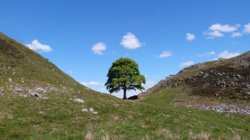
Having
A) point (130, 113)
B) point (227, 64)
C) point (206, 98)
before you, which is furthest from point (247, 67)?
point (130, 113)

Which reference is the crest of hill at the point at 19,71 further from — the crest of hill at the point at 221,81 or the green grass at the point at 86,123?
the crest of hill at the point at 221,81

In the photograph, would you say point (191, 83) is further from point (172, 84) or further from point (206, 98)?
point (206, 98)

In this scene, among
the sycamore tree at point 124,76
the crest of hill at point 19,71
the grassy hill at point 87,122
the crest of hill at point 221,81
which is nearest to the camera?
the grassy hill at point 87,122

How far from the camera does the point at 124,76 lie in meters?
95.6

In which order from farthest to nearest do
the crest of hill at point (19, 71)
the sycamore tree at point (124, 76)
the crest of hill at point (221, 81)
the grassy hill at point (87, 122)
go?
the sycamore tree at point (124, 76)
the crest of hill at point (221, 81)
the crest of hill at point (19, 71)
the grassy hill at point (87, 122)

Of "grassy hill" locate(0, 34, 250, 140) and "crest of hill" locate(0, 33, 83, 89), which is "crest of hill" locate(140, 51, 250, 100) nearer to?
"crest of hill" locate(0, 33, 83, 89)

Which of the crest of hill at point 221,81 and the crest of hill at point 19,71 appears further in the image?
the crest of hill at point 221,81

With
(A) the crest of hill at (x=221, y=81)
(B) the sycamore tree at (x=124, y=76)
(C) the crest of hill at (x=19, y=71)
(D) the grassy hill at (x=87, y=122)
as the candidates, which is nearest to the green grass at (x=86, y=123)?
(D) the grassy hill at (x=87, y=122)

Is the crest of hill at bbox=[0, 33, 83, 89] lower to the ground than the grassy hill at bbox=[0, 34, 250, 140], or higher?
higher

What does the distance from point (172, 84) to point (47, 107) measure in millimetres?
67235

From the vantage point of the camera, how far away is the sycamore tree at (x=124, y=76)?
95.1m

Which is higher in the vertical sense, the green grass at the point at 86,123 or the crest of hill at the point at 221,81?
the crest of hill at the point at 221,81

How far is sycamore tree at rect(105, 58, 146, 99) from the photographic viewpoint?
312ft

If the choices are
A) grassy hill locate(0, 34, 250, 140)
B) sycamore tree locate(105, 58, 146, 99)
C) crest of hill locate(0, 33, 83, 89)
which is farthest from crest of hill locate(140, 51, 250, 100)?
grassy hill locate(0, 34, 250, 140)
